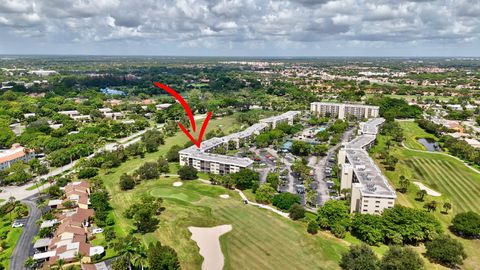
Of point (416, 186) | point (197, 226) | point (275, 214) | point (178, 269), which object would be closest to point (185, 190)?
point (197, 226)

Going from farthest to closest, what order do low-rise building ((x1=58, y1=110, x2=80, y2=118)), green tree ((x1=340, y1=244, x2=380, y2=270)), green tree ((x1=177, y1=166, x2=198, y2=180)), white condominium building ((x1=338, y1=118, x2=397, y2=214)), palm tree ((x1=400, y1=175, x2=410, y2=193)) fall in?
low-rise building ((x1=58, y1=110, x2=80, y2=118)) → green tree ((x1=177, y1=166, x2=198, y2=180)) → palm tree ((x1=400, y1=175, x2=410, y2=193)) → white condominium building ((x1=338, y1=118, x2=397, y2=214)) → green tree ((x1=340, y1=244, x2=380, y2=270))

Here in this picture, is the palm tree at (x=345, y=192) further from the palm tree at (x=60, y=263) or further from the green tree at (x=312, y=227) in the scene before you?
the palm tree at (x=60, y=263)

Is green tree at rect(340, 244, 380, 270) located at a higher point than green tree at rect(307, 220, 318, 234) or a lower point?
higher

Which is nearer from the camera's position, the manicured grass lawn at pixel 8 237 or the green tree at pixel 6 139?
the manicured grass lawn at pixel 8 237

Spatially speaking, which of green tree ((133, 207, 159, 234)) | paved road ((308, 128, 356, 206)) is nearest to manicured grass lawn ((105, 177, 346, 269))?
green tree ((133, 207, 159, 234))

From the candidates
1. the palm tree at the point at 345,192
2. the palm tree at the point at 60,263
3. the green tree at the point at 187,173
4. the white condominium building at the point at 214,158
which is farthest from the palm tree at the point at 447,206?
the palm tree at the point at 60,263

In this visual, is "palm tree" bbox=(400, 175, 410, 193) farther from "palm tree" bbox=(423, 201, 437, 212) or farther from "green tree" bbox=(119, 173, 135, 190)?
"green tree" bbox=(119, 173, 135, 190)

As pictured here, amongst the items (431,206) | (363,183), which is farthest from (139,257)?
(431,206)
